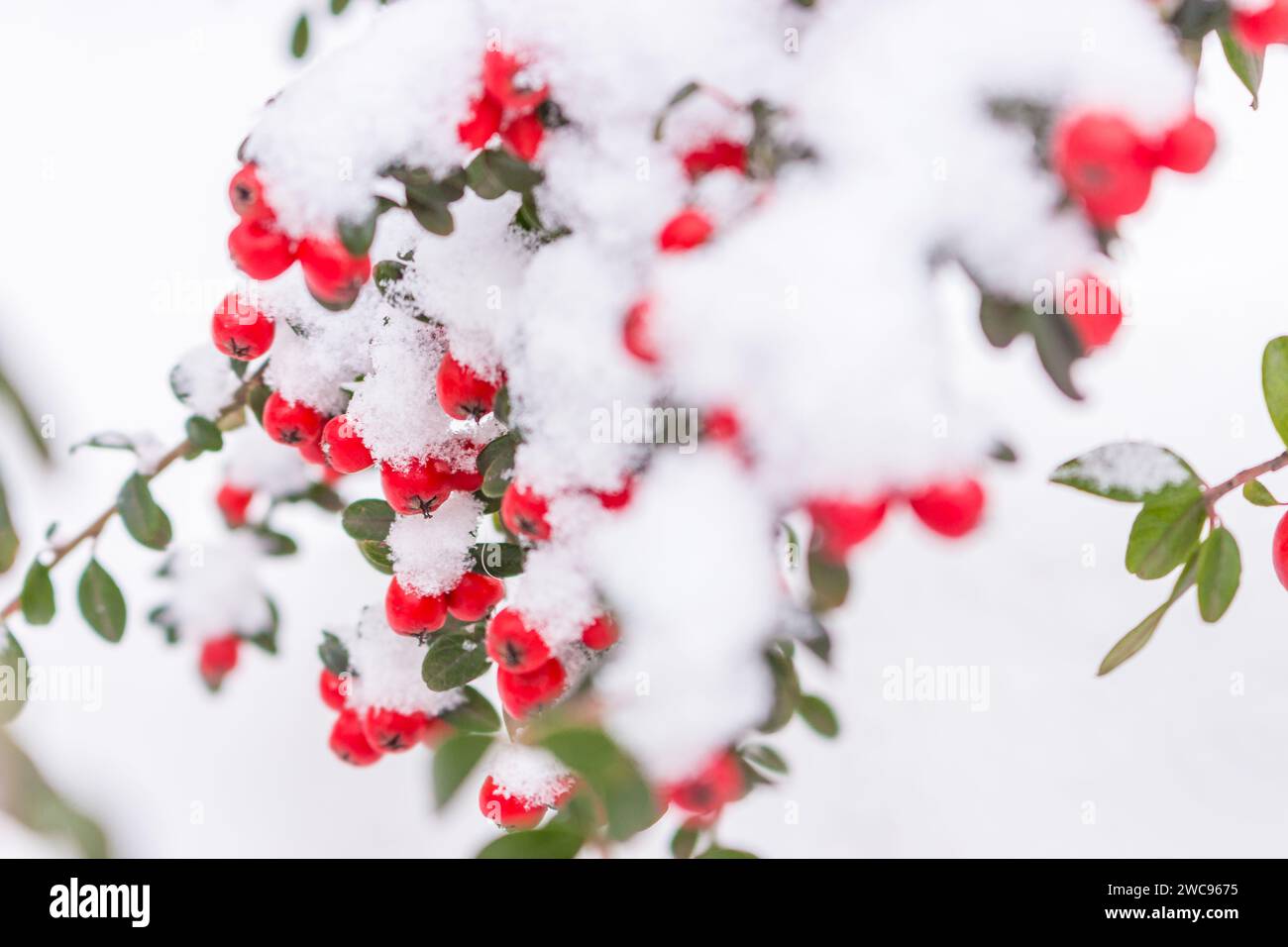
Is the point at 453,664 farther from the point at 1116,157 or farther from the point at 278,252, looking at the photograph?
the point at 1116,157

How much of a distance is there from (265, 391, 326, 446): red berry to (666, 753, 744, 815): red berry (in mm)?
370

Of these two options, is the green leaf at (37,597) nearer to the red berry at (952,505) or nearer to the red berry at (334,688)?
the red berry at (334,688)

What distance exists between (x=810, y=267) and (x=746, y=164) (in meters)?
0.10

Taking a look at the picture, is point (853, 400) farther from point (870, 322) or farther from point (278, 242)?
point (278, 242)

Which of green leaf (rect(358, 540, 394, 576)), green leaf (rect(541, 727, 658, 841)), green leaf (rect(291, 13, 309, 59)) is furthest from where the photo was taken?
green leaf (rect(291, 13, 309, 59))

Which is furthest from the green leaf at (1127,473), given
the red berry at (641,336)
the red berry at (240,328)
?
the red berry at (240,328)

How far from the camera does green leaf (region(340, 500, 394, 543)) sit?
67 centimetres

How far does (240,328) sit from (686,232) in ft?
1.16

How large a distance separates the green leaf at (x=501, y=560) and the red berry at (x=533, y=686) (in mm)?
61

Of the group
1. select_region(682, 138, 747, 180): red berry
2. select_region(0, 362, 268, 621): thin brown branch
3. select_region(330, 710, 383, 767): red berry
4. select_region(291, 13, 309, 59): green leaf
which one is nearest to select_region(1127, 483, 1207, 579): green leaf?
select_region(682, 138, 747, 180): red berry

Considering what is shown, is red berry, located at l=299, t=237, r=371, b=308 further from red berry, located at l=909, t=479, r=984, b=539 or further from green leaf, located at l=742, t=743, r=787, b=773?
green leaf, located at l=742, t=743, r=787, b=773

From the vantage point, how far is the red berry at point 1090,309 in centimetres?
44

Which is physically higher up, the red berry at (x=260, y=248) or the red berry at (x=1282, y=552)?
the red berry at (x=260, y=248)

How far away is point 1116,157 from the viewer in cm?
41
